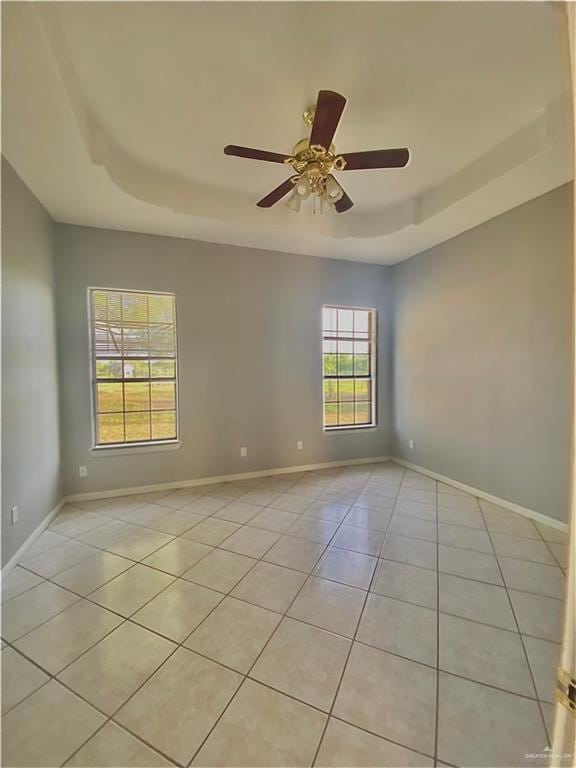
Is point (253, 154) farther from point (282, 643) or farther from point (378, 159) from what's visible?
point (282, 643)

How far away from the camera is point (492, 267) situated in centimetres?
328

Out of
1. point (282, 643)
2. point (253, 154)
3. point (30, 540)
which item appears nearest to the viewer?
point (282, 643)

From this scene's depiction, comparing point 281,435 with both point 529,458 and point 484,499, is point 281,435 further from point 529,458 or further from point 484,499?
point 529,458

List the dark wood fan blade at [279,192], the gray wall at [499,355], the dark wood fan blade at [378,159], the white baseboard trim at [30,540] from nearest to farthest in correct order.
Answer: the dark wood fan blade at [378,159]
the white baseboard trim at [30,540]
the dark wood fan blade at [279,192]
the gray wall at [499,355]

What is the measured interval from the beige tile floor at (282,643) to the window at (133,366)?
1.10 meters

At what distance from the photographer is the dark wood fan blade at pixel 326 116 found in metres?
1.59

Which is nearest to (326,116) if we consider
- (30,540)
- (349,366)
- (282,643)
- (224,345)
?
(224,345)

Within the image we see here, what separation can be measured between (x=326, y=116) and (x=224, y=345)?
263cm

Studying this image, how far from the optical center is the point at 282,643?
162 cm

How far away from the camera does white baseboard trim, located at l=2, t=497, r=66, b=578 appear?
2191mm

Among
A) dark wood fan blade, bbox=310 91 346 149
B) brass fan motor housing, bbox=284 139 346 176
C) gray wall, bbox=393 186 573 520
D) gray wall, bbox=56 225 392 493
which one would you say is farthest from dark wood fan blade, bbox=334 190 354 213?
gray wall, bbox=393 186 573 520

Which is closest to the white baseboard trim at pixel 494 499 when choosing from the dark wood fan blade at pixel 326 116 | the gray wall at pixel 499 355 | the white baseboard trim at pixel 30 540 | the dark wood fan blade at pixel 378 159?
the gray wall at pixel 499 355

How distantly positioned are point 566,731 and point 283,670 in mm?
1195

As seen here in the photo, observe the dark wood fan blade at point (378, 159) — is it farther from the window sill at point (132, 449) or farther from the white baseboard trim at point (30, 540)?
the white baseboard trim at point (30, 540)
